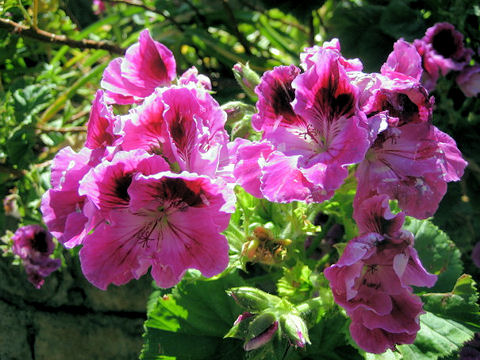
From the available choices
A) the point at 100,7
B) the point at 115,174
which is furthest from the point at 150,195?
the point at 100,7

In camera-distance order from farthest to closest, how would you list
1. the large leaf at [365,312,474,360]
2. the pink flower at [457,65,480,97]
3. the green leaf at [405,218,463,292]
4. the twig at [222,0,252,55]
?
the twig at [222,0,252,55]
the pink flower at [457,65,480,97]
the green leaf at [405,218,463,292]
the large leaf at [365,312,474,360]

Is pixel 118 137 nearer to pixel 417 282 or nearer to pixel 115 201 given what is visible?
pixel 115 201

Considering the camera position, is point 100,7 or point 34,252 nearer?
point 34,252

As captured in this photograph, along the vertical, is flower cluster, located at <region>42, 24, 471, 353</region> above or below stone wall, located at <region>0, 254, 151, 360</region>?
above

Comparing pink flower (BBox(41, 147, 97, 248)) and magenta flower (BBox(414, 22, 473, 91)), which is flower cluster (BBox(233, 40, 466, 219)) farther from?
magenta flower (BBox(414, 22, 473, 91))

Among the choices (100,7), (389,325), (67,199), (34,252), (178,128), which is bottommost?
(34,252)

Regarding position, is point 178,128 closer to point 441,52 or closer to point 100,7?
point 441,52

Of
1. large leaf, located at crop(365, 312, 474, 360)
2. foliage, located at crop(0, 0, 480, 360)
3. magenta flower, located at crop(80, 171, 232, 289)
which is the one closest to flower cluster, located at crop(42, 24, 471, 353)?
magenta flower, located at crop(80, 171, 232, 289)
